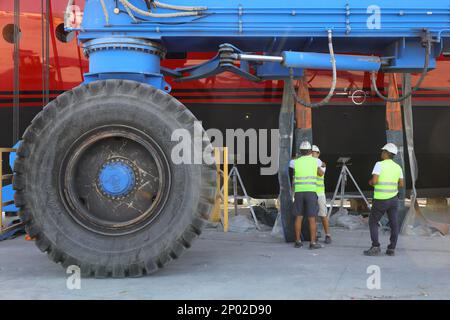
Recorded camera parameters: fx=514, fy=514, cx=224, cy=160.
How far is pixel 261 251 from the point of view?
6.35 m

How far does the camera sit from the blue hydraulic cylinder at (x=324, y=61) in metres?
4.62

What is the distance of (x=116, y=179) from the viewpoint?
452 centimetres

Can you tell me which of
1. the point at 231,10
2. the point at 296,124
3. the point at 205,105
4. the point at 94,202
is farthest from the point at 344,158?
the point at 94,202

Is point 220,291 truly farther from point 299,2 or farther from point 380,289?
point 299,2

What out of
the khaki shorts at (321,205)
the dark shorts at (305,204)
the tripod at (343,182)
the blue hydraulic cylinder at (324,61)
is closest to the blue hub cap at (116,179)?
the blue hydraulic cylinder at (324,61)

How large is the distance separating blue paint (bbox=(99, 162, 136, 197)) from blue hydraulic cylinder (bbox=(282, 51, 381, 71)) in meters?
1.71

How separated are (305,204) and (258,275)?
2012 mm

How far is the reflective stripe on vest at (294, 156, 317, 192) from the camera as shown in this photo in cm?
671

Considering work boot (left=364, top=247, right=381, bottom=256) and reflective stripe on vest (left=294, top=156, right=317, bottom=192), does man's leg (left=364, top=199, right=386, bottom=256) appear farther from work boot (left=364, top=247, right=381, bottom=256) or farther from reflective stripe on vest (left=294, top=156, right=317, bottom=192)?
reflective stripe on vest (left=294, top=156, right=317, bottom=192)

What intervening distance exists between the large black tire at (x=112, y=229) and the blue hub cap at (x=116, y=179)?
0.34 m

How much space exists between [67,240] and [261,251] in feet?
8.74

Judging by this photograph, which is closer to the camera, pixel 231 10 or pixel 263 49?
pixel 231 10

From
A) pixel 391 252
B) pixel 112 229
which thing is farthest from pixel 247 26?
pixel 391 252

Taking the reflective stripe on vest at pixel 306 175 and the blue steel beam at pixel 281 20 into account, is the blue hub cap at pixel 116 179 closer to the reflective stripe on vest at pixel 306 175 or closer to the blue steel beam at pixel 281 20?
the blue steel beam at pixel 281 20
